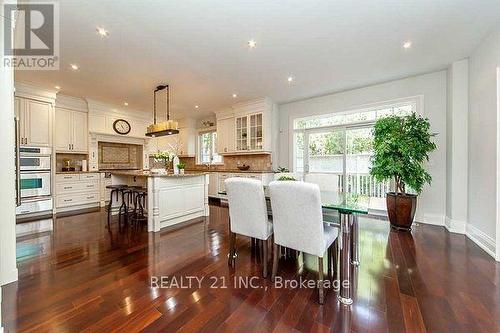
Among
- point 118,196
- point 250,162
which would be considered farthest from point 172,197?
point 250,162

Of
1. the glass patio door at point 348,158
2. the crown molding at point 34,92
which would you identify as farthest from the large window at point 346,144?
the crown molding at point 34,92

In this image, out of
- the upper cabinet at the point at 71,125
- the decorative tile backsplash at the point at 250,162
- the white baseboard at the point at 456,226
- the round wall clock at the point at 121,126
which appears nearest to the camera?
the white baseboard at the point at 456,226

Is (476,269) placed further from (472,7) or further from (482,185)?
(472,7)

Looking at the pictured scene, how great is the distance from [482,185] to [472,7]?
219 cm

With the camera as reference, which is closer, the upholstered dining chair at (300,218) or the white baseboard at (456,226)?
the upholstered dining chair at (300,218)

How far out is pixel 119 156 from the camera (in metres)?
6.51

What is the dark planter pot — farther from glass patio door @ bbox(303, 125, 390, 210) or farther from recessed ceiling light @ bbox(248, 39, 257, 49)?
recessed ceiling light @ bbox(248, 39, 257, 49)

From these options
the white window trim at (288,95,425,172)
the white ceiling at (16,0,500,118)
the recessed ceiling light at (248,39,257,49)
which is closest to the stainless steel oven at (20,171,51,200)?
the white ceiling at (16,0,500,118)

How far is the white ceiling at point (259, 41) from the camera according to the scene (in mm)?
2254

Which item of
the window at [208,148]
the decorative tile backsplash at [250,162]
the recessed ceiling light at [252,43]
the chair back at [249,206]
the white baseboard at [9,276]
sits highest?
the recessed ceiling light at [252,43]

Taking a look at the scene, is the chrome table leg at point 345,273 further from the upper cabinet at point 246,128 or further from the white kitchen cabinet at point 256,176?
the upper cabinet at point 246,128

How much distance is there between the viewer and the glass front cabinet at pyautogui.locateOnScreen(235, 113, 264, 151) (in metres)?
5.70

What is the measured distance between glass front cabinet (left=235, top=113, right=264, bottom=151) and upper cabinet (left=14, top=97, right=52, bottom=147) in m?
4.39

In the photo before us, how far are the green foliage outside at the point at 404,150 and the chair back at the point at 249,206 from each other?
256cm
